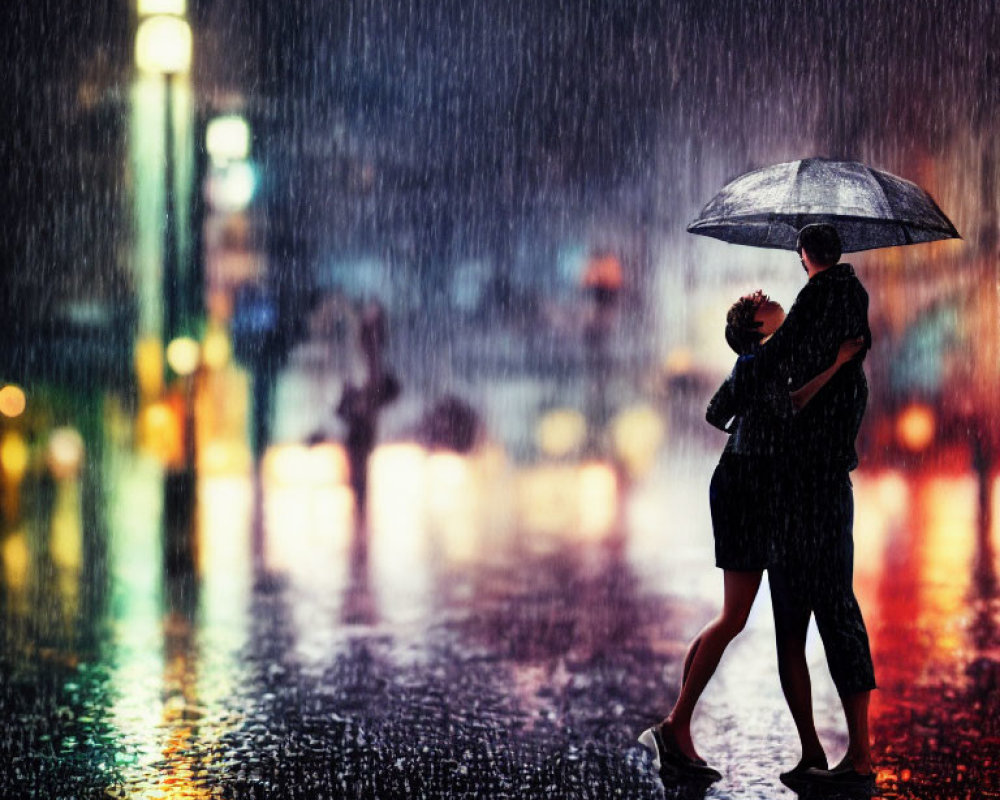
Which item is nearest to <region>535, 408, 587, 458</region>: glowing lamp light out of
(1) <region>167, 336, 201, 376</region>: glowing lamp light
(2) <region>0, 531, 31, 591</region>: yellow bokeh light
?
(1) <region>167, 336, 201, 376</region>: glowing lamp light

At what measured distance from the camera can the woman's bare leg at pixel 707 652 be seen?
4.71m

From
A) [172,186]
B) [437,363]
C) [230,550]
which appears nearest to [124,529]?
[230,550]

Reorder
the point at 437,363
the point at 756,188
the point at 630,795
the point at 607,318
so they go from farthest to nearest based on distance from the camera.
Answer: the point at 437,363, the point at 607,318, the point at 756,188, the point at 630,795

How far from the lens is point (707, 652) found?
4812 mm

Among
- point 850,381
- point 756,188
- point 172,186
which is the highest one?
point 172,186

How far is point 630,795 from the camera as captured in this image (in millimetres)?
4488

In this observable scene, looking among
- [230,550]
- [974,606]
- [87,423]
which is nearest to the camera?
[974,606]

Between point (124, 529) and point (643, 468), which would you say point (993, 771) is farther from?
point (643, 468)

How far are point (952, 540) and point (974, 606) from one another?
468 centimetres

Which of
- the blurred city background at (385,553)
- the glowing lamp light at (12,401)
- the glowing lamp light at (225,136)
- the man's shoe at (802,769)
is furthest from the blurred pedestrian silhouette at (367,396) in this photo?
the glowing lamp light at (12,401)

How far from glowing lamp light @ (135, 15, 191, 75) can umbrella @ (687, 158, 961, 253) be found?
9.75 m

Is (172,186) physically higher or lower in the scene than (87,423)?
higher

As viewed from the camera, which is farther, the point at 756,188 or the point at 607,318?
the point at 607,318

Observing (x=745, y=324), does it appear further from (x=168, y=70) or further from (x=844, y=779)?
(x=168, y=70)
